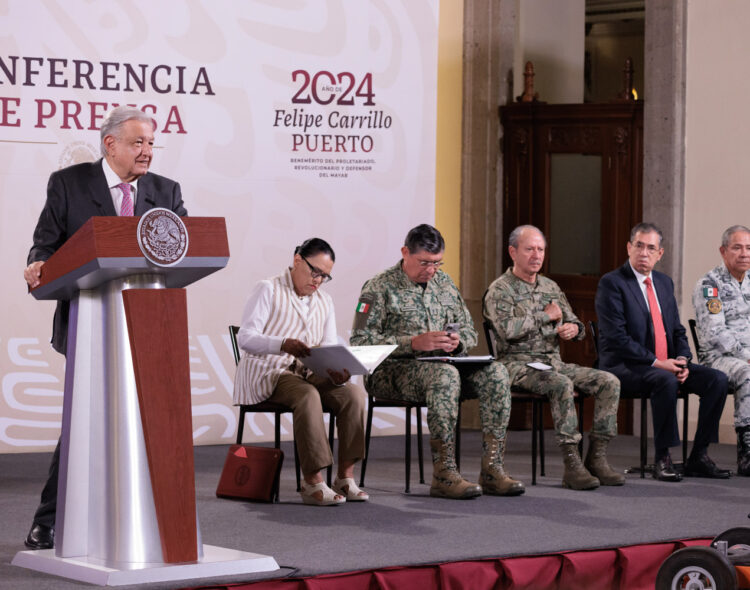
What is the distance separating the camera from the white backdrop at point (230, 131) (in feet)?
20.8

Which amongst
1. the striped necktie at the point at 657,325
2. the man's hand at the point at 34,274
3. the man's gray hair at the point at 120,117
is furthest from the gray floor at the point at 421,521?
the man's gray hair at the point at 120,117

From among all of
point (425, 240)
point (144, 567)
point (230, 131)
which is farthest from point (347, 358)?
point (230, 131)

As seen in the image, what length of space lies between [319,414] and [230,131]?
236cm

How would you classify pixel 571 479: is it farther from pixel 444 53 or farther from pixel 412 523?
pixel 444 53

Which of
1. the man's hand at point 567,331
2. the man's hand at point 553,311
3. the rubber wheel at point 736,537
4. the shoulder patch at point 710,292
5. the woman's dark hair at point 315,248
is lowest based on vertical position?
the rubber wheel at point 736,537

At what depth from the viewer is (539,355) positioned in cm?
569

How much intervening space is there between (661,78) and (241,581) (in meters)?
4.79

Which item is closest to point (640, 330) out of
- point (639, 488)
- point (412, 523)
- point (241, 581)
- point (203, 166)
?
point (639, 488)

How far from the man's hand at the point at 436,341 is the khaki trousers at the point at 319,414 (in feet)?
1.04

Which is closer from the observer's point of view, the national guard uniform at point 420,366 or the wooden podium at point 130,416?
the wooden podium at point 130,416

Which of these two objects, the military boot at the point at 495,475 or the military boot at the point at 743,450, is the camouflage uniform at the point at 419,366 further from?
the military boot at the point at 743,450

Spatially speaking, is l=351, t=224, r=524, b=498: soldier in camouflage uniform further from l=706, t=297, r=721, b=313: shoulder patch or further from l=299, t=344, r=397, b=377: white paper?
l=706, t=297, r=721, b=313: shoulder patch

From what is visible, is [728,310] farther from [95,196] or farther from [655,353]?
[95,196]

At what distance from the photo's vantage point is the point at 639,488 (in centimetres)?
552
